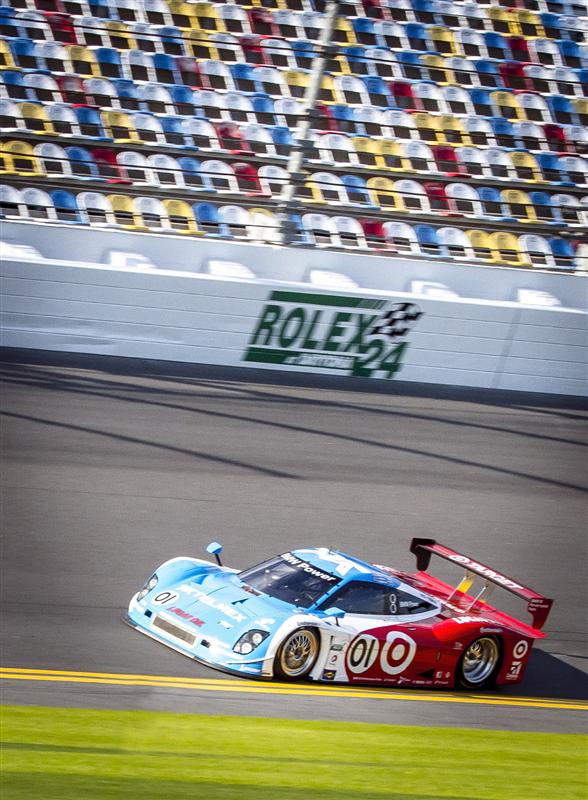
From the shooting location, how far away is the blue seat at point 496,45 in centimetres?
2084

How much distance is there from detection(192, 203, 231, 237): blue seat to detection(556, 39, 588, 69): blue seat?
8908 mm

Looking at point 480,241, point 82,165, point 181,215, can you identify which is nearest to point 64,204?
point 82,165

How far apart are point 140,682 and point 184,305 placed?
270 inches

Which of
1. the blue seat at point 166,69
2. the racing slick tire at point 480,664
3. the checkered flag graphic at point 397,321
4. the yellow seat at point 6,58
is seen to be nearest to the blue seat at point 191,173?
the blue seat at point 166,69

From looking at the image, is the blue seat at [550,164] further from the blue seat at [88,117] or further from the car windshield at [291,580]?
the car windshield at [291,580]

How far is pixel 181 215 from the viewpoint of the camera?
15.9 meters

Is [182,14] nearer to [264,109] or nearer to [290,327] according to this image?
[264,109]

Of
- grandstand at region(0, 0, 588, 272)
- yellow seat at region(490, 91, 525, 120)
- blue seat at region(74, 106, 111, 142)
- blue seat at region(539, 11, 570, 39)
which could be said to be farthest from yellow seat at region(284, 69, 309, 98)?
blue seat at region(539, 11, 570, 39)

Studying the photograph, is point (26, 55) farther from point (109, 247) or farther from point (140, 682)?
point (140, 682)

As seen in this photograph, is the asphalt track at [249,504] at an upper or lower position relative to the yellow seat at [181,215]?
lower

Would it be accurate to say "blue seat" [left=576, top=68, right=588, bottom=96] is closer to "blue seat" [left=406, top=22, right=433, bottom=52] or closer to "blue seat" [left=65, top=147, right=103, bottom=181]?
"blue seat" [left=406, top=22, right=433, bottom=52]

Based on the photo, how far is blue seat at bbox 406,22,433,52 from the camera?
20453mm

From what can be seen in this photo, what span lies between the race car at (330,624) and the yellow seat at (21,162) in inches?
284

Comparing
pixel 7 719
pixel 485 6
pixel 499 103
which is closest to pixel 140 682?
pixel 7 719
